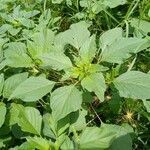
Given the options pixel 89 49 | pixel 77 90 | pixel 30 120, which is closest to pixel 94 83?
pixel 77 90

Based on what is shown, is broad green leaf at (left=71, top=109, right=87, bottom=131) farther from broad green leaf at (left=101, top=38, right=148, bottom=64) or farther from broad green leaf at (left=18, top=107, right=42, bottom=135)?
broad green leaf at (left=101, top=38, right=148, bottom=64)

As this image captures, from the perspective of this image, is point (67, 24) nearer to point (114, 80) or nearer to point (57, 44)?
point (57, 44)

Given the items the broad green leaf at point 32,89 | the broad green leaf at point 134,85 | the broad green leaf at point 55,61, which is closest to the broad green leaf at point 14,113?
the broad green leaf at point 32,89

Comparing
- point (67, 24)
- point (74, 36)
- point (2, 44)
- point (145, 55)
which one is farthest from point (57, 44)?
point (67, 24)

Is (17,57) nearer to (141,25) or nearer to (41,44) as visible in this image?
(41,44)

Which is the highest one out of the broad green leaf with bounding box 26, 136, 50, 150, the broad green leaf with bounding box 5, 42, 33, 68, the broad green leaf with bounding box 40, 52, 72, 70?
the broad green leaf with bounding box 40, 52, 72, 70

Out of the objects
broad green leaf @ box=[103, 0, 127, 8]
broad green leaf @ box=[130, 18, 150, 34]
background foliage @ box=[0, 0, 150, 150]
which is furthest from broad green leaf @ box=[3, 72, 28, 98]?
broad green leaf @ box=[103, 0, 127, 8]
